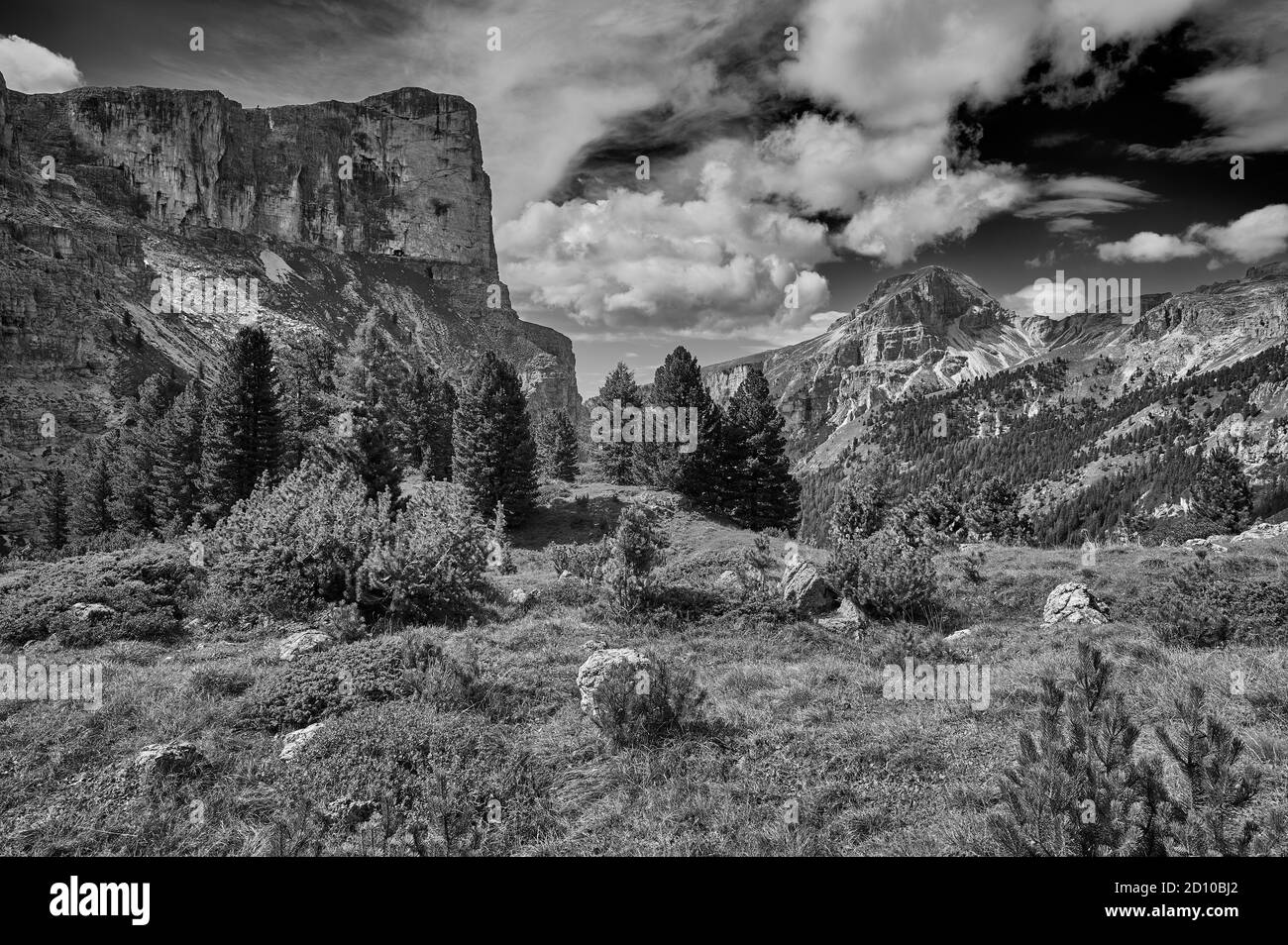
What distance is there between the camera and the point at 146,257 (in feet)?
454

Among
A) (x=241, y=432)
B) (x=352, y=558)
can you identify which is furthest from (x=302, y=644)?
(x=241, y=432)

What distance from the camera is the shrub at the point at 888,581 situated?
51.7ft

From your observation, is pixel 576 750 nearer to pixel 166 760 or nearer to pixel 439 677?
pixel 439 677

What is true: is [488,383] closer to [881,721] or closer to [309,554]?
[309,554]

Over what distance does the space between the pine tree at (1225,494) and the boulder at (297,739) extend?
53553 mm

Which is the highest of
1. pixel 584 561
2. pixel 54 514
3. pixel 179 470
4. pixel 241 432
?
→ pixel 241 432

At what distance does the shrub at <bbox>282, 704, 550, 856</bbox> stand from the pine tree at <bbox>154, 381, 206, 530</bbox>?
41144 mm

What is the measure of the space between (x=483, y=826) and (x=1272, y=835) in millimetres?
6046

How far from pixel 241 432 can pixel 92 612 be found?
2772 cm

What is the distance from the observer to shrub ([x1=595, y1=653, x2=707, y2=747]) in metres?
7.38

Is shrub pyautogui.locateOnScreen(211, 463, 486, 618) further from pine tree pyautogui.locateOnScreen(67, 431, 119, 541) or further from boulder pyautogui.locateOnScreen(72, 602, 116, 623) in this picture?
pine tree pyautogui.locateOnScreen(67, 431, 119, 541)

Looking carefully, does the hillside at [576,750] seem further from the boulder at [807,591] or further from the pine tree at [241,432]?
the pine tree at [241,432]

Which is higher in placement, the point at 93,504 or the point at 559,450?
the point at 559,450
